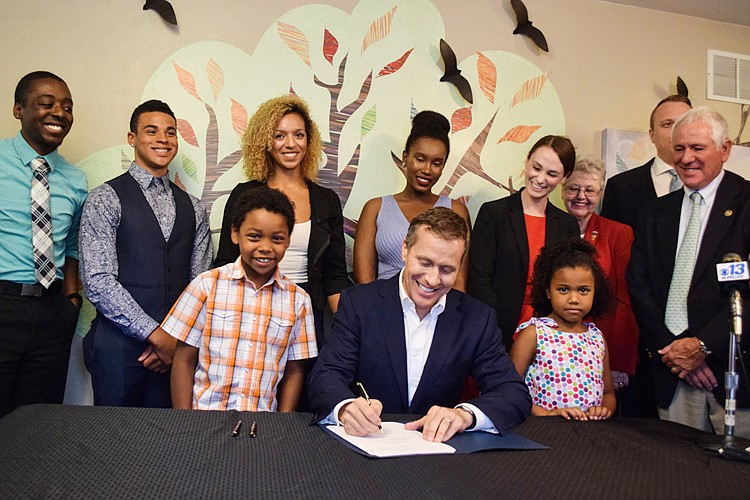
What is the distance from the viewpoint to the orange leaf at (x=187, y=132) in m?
3.43

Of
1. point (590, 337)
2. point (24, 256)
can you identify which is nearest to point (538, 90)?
point (590, 337)

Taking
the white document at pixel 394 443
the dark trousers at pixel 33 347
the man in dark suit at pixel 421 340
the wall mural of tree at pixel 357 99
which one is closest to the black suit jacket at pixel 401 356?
the man in dark suit at pixel 421 340

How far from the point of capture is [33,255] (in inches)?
107

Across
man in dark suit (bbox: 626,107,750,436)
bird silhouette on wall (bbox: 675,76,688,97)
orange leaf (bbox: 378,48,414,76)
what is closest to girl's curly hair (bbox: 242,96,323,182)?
orange leaf (bbox: 378,48,414,76)

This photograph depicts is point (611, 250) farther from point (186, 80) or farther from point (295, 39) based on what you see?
point (186, 80)

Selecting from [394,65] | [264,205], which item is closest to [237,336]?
[264,205]

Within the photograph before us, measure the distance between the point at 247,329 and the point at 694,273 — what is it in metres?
1.71

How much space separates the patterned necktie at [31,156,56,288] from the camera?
2709 millimetres

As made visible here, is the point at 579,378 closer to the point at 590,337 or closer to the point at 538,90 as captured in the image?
the point at 590,337

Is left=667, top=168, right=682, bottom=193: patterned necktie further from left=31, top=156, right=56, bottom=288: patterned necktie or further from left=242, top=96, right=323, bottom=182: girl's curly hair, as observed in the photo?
left=31, top=156, right=56, bottom=288: patterned necktie

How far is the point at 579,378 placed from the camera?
2.28 metres

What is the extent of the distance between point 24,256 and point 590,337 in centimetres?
228

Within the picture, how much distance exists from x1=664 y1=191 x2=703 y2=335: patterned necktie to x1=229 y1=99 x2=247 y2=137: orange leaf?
222cm

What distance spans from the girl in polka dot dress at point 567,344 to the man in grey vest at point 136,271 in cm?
142
